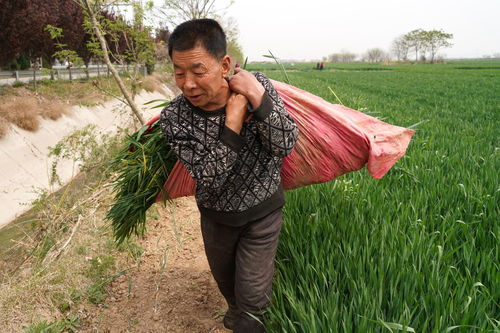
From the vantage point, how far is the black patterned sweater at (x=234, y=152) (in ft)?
4.59

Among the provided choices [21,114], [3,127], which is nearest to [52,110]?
[21,114]

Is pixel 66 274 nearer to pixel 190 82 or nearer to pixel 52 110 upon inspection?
pixel 190 82

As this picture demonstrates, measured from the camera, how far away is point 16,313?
2279mm

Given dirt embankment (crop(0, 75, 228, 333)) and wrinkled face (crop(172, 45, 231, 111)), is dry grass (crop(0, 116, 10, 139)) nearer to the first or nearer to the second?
dirt embankment (crop(0, 75, 228, 333))

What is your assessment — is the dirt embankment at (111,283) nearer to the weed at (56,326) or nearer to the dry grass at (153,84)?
the weed at (56,326)

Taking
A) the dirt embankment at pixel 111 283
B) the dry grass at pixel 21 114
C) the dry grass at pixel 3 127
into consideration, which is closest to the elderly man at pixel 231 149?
the dirt embankment at pixel 111 283

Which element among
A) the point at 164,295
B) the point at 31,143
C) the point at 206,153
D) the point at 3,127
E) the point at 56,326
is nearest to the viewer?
the point at 206,153

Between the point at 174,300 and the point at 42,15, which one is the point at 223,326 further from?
the point at 42,15

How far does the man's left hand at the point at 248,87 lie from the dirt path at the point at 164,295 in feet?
4.67

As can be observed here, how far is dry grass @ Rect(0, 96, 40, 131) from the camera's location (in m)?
8.92

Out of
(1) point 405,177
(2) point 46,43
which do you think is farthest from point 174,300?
(2) point 46,43

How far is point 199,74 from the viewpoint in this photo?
4.51 ft

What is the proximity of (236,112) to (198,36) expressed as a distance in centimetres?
31

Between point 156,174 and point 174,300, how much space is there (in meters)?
0.90
